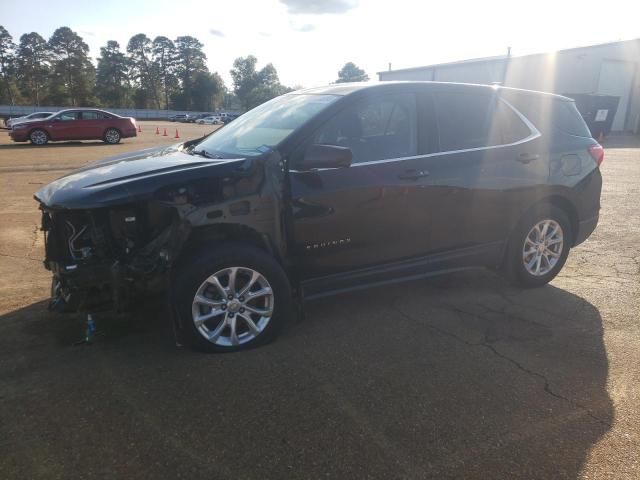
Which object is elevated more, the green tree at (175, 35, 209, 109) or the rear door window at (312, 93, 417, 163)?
the green tree at (175, 35, 209, 109)

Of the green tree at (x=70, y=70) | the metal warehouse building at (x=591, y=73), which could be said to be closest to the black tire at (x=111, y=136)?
the metal warehouse building at (x=591, y=73)

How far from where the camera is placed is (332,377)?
3.12 metres

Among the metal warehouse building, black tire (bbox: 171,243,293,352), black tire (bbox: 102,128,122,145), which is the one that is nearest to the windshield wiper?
black tire (bbox: 171,243,293,352)

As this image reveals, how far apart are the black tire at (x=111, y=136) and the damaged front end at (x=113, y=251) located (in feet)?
65.0

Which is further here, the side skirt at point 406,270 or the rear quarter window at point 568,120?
the rear quarter window at point 568,120

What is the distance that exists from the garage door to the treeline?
67534 mm

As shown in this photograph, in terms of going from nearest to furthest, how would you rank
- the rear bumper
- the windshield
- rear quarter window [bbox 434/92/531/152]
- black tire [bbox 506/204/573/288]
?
1. the windshield
2. rear quarter window [bbox 434/92/531/152]
3. black tire [bbox 506/204/573/288]
4. the rear bumper

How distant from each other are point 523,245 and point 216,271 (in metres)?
2.85

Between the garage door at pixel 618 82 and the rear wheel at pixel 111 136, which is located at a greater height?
the garage door at pixel 618 82

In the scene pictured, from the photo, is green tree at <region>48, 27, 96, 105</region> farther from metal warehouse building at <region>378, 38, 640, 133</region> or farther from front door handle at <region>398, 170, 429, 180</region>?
front door handle at <region>398, 170, 429, 180</region>

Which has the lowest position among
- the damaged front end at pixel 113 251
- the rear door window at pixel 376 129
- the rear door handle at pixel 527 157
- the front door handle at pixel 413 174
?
the damaged front end at pixel 113 251

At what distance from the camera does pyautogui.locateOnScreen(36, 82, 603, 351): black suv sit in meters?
3.19

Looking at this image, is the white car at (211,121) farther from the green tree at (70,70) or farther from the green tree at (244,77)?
the green tree at (244,77)

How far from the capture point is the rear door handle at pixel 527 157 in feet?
14.3
